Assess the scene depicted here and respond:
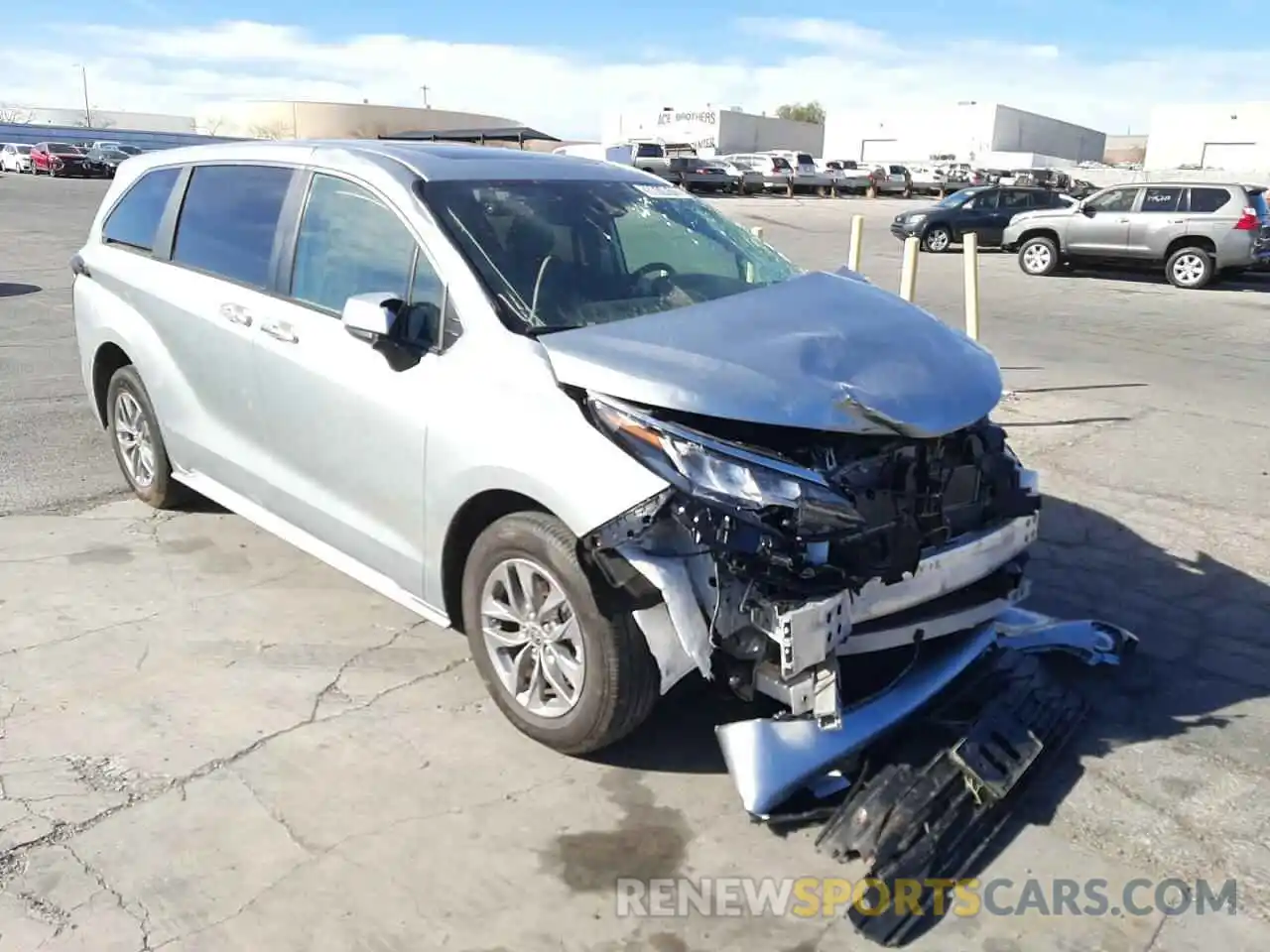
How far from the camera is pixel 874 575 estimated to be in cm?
320

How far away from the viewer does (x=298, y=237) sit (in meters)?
4.41

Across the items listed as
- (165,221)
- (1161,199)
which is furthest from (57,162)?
(165,221)

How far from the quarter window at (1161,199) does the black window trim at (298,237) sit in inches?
710

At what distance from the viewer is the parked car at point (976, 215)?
24859 millimetres

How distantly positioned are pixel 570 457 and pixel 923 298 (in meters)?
13.6

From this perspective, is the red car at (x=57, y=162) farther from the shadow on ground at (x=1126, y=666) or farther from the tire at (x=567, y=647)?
the tire at (x=567, y=647)

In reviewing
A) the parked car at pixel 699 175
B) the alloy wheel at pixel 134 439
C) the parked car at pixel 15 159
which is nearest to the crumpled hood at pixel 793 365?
the alloy wheel at pixel 134 439

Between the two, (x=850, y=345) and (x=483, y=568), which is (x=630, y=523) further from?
(x=850, y=345)

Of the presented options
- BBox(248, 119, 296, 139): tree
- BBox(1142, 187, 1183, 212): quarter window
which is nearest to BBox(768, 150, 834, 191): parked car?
BBox(1142, 187, 1183, 212): quarter window

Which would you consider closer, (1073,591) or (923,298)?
(1073,591)

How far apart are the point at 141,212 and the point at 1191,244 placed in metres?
17.8

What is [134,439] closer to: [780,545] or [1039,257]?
[780,545]

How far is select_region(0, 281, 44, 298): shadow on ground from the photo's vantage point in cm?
1343

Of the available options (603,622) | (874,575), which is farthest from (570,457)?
(874,575)
